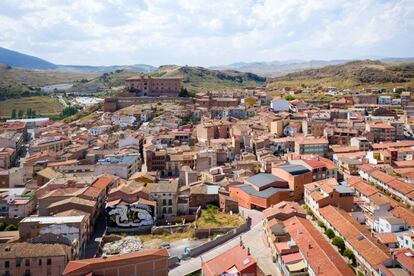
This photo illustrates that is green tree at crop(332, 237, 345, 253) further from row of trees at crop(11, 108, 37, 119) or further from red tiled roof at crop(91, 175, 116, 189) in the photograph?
row of trees at crop(11, 108, 37, 119)

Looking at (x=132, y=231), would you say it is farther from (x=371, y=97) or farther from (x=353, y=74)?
(x=353, y=74)

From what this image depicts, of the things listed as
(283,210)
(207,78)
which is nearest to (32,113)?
(207,78)

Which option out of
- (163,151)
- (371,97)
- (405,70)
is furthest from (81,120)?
(405,70)

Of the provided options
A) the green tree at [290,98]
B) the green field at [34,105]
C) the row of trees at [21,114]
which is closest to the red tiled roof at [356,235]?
the green tree at [290,98]

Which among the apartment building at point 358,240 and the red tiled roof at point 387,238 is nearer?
the apartment building at point 358,240

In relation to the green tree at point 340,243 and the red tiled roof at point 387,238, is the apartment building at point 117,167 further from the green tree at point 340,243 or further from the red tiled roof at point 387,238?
the red tiled roof at point 387,238

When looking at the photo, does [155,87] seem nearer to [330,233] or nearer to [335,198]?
[335,198]
